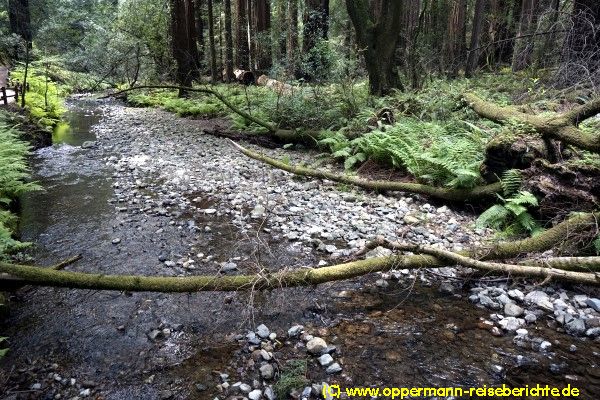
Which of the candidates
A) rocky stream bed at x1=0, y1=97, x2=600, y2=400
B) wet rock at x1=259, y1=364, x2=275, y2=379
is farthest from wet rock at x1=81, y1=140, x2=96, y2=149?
wet rock at x1=259, y1=364, x2=275, y2=379

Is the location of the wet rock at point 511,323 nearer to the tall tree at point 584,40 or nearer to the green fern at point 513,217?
the green fern at point 513,217

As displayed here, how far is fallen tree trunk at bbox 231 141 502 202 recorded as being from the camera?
6.17 metres

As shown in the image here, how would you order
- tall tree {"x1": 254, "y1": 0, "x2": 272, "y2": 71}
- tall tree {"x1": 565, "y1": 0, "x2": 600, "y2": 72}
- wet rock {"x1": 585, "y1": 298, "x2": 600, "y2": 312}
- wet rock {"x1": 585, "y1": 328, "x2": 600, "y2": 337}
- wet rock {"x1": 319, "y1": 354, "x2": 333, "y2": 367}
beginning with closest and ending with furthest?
wet rock {"x1": 319, "y1": 354, "x2": 333, "y2": 367} < wet rock {"x1": 585, "y1": 328, "x2": 600, "y2": 337} < wet rock {"x1": 585, "y1": 298, "x2": 600, "y2": 312} < tall tree {"x1": 565, "y1": 0, "x2": 600, "y2": 72} < tall tree {"x1": 254, "y1": 0, "x2": 272, "y2": 71}

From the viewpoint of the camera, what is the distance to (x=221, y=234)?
5867mm

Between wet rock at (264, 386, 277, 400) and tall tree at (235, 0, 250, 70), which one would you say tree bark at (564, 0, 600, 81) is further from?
tall tree at (235, 0, 250, 70)

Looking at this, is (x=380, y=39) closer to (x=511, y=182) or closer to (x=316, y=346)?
(x=511, y=182)

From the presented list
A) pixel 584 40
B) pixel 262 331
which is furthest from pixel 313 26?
pixel 262 331

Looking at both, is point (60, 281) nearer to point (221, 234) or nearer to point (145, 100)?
point (221, 234)

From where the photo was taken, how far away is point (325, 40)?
44.7 feet

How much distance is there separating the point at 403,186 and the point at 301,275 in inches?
141

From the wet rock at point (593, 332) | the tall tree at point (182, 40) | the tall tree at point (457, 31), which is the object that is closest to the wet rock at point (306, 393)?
the wet rock at point (593, 332)

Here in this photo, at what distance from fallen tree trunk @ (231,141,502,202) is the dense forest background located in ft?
11.0

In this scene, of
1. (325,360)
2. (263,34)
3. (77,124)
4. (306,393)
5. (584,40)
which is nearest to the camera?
(306,393)

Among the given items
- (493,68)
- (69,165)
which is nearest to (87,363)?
(69,165)
